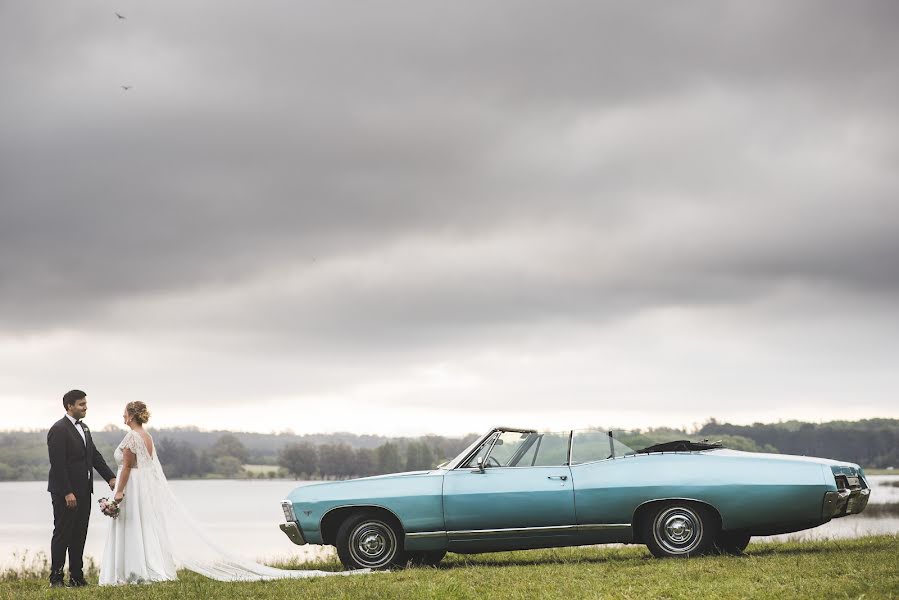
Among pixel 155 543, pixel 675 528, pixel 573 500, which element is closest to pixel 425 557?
pixel 573 500

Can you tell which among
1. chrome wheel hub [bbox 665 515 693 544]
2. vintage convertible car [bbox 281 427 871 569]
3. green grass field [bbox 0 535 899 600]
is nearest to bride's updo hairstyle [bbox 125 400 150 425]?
green grass field [bbox 0 535 899 600]

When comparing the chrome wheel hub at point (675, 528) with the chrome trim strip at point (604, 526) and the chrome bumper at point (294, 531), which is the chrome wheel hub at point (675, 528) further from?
the chrome bumper at point (294, 531)

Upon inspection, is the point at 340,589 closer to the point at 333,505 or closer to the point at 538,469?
the point at 333,505

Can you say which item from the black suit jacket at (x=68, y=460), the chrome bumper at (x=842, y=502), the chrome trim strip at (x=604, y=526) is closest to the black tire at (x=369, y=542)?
the chrome trim strip at (x=604, y=526)

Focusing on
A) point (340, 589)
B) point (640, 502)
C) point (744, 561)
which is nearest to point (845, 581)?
point (744, 561)

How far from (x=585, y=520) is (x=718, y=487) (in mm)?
1657

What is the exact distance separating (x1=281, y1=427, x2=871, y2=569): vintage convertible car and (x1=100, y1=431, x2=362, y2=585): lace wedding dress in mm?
865

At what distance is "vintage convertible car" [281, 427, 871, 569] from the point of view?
12.4 metres

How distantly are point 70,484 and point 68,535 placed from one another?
63 cm

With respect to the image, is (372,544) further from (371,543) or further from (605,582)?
(605,582)

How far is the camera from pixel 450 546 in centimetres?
1288

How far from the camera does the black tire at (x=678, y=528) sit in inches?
494

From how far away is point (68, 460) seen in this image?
1288 centimetres

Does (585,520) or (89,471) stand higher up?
(89,471)
